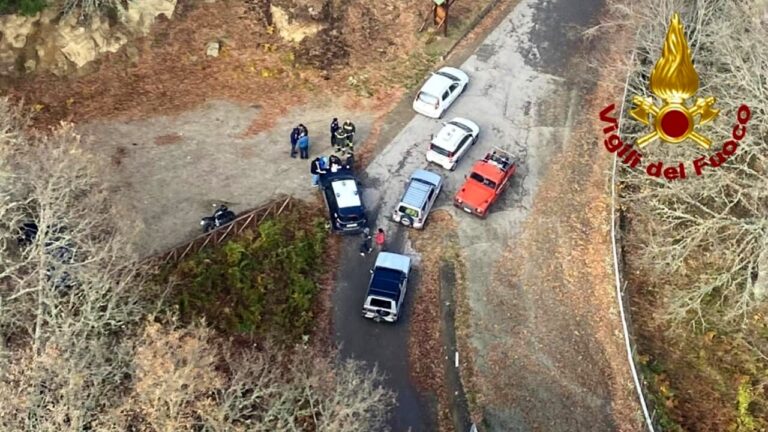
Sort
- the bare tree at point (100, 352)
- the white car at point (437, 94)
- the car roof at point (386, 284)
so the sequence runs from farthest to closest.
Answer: the white car at point (437, 94) → the car roof at point (386, 284) → the bare tree at point (100, 352)

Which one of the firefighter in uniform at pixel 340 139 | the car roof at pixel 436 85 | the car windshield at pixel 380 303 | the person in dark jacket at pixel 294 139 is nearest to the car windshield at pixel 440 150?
the car roof at pixel 436 85

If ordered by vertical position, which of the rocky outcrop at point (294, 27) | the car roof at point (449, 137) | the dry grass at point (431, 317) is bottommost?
the dry grass at point (431, 317)

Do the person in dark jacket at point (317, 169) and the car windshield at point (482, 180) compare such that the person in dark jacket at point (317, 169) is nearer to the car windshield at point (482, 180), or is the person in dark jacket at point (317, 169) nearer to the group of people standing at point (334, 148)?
the group of people standing at point (334, 148)

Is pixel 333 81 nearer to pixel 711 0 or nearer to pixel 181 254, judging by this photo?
pixel 181 254

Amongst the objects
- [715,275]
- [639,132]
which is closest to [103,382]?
[715,275]

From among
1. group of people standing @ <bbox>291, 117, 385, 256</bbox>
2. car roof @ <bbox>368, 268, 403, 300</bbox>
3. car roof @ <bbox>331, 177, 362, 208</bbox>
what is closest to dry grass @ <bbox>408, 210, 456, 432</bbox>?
car roof @ <bbox>368, 268, 403, 300</bbox>

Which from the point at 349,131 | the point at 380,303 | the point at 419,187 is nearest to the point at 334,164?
the point at 349,131

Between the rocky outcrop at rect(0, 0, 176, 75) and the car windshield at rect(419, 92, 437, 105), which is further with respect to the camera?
the rocky outcrop at rect(0, 0, 176, 75)

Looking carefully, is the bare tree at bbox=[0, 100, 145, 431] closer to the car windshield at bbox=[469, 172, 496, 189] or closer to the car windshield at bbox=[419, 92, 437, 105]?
the car windshield at bbox=[469, 172, 496, 189]

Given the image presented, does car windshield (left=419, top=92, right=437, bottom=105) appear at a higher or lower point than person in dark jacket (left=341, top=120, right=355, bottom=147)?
higher
